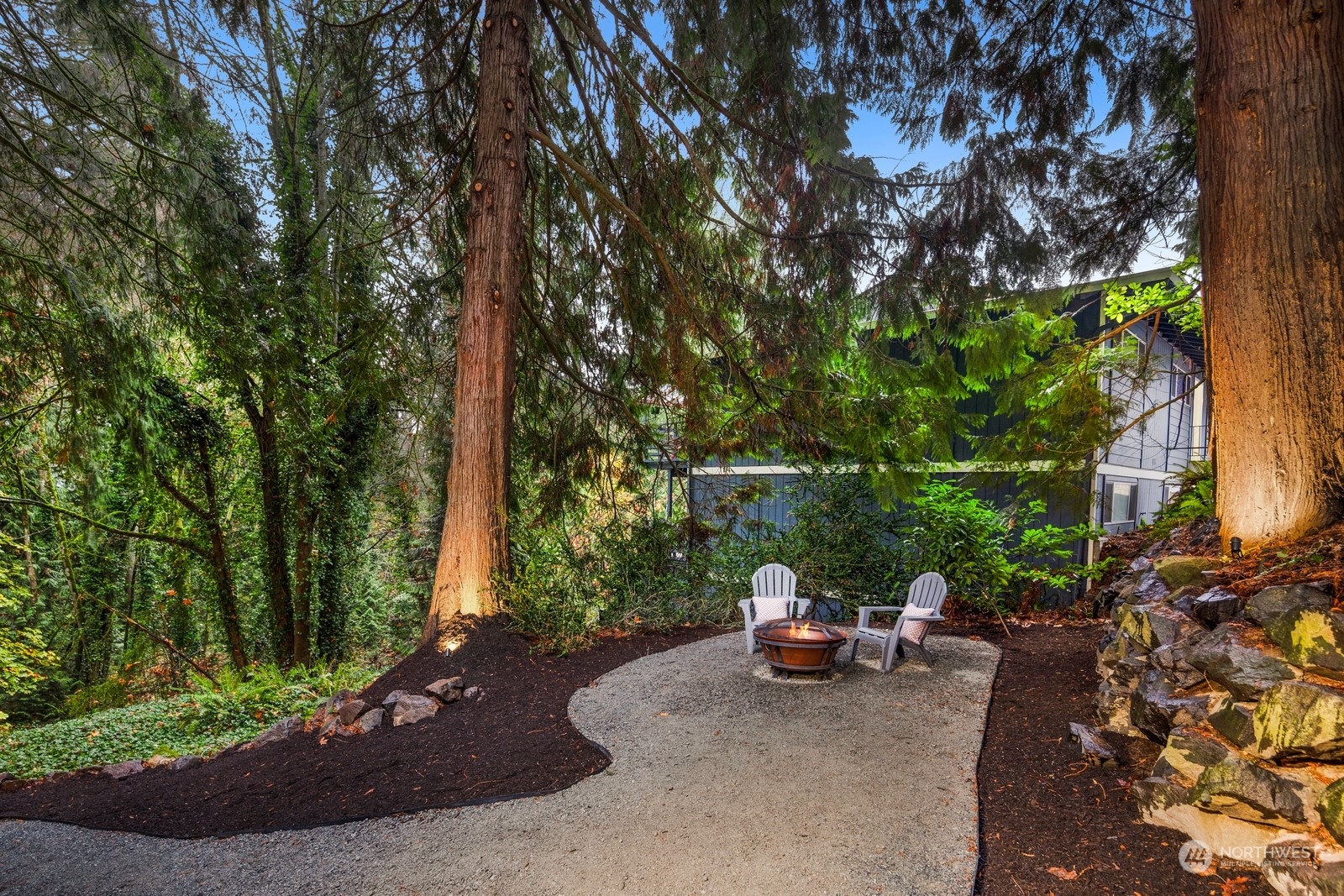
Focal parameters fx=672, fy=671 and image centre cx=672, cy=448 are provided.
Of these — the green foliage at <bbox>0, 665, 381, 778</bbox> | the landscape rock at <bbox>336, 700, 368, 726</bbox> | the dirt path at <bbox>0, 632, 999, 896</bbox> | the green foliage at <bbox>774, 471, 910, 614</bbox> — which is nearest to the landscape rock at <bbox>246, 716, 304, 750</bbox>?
the landscape rock at <bbox>336, 700, 368, 726</bbox>

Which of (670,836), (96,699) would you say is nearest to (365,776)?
(670,836)

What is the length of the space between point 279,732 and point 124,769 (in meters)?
1.04

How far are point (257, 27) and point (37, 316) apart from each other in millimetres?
2517

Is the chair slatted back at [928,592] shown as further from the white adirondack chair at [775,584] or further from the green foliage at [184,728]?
the green foliage at [184,728]

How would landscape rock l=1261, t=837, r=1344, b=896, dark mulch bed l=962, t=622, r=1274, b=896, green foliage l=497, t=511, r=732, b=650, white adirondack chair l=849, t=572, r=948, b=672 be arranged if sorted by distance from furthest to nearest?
green foliage l=497, t=511, r=732, b=650 → white adirondack chair l=849, t=572, r=948, b=672 → dark mulch bed l=962, t=622, r=1274, b=896 → landscape rock l=1261, t=837, r=1344, b=896

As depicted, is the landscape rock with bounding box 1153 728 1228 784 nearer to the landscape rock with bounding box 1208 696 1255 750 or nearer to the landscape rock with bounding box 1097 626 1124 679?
the landscape rock with bounding box 1208 696 1255 750

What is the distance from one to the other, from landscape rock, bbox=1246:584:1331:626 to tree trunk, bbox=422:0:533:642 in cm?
497

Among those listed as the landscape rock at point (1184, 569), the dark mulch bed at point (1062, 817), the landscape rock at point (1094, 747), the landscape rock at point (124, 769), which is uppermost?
the landscape rock at point (1184, 569)

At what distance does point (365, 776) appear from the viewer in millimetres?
3752

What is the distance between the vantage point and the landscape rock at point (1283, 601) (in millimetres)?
2613

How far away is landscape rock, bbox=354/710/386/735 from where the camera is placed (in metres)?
4.49

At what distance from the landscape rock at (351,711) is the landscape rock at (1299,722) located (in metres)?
4.90

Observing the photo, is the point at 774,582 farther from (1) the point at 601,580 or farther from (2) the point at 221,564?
(2) the point at 221,564

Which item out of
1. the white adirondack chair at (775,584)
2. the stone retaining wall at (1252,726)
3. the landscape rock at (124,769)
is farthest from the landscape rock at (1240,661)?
the landscape rock at (124,769)
